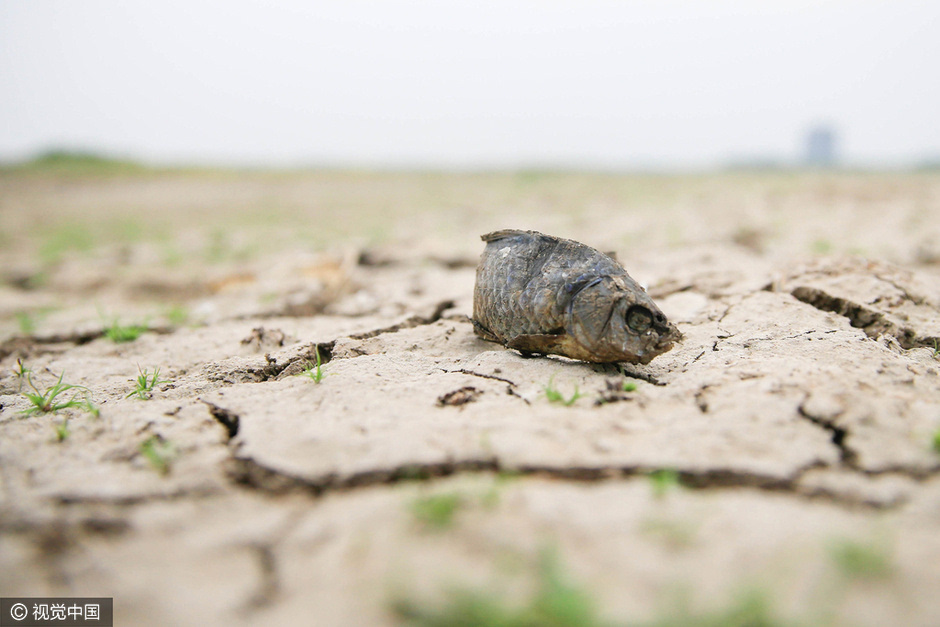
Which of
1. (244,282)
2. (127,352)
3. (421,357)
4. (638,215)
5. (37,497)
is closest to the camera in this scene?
(37,497)

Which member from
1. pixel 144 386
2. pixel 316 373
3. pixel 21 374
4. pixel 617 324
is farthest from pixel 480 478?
pixel 21 374

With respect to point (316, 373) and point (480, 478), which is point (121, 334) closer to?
point (316, 373)

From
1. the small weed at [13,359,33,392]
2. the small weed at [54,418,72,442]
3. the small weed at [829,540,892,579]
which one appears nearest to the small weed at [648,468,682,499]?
the small weed at [829,540,892,579]

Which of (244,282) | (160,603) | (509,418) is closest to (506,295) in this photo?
(509,418)

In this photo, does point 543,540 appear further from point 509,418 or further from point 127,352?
point 127,352

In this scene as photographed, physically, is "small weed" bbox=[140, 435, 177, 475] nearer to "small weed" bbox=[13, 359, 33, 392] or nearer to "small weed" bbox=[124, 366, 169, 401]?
"small weed" bbox=[124, 366, 169, 401]

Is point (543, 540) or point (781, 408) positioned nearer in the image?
point (543, 540)
